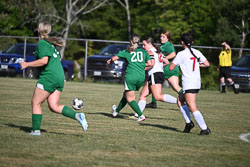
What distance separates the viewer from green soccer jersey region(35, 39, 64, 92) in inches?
314

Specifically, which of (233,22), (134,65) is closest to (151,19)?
(233,22)

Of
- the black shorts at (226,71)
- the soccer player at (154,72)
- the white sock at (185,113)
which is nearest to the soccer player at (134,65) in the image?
the soccer player at (154,72)

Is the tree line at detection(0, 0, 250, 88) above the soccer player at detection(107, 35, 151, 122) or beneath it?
above

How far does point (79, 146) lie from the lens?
24.3 feet

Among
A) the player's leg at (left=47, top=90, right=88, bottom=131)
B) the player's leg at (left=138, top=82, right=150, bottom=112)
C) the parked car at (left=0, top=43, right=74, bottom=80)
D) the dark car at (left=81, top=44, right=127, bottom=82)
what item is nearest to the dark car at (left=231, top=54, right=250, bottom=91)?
the dark car at (left=81, top=44, right=127, bottom=82)

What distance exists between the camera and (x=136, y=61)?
10.6 meters

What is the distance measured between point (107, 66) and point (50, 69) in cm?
1795

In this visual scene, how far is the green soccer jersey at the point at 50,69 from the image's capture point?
798 centimetres

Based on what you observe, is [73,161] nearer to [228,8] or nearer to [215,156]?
[215,156]

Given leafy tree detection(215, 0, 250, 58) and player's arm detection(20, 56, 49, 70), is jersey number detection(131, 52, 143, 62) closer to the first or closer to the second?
player's arm detection(20, 56, 49, 70)

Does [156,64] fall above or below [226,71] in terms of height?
above

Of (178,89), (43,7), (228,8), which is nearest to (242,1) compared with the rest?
(228,8)

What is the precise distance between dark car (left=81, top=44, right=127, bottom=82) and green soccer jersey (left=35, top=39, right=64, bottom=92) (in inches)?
688

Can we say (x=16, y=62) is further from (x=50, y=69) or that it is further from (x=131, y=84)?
(x=50, y=69)
